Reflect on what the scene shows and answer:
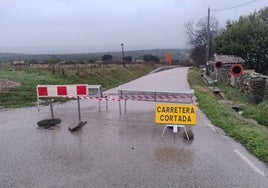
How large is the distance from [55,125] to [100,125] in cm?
137

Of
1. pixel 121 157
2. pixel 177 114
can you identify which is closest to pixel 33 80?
pixel 177 114

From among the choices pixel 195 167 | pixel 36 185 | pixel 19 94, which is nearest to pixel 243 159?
pixel 195 167

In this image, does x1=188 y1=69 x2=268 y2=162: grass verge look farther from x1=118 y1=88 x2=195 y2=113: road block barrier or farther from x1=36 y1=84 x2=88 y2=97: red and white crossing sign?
x1=36 y1=84 x2=88 y2=97: red and white crossing sign

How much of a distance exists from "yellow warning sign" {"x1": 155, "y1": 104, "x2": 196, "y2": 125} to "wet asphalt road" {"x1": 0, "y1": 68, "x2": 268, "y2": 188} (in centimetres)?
42

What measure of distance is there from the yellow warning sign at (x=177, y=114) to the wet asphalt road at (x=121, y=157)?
1.38 ft

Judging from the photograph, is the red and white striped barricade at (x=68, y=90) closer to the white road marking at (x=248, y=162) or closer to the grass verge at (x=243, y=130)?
the grass verge at (x=243, y=130)

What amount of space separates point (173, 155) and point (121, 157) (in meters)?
1.12

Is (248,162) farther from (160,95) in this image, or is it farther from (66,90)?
(66,90)

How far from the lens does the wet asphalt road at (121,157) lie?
6.98 m

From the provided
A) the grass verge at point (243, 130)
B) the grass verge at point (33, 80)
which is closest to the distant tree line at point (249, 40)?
the grass verge at point (33, 80)

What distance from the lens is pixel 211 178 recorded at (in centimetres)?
707

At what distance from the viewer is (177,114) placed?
1059 cm

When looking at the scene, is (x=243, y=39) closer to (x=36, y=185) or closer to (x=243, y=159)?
(x=243, y=159)

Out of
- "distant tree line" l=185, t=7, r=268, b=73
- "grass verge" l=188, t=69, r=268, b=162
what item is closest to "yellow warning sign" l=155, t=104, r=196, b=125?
"grass verge" l=188, t=69, r=268, b=162
